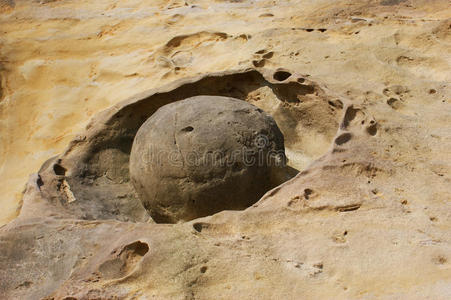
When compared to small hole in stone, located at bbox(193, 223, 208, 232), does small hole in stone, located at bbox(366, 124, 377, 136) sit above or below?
below

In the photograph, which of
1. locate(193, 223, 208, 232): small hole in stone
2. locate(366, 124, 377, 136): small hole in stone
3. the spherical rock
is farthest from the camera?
locate(366, 124, 377, 136): small hole in stone

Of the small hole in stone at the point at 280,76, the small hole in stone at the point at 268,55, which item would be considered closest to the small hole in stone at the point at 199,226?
A: the small hole in stone at the point at 280,76

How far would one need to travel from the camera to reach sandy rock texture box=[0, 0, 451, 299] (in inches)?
91.0

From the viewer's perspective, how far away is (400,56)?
13.4 feet

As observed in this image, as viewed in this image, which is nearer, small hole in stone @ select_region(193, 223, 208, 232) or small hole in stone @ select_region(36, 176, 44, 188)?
small hole in stone @ select_region(193, 223, 208, 232)

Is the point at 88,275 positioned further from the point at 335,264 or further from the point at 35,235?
the point at 335,264

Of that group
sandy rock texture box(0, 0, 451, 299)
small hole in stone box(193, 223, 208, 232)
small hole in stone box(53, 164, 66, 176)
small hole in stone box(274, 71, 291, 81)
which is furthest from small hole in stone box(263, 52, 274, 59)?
small hole in stone box(193, 223, 208, 232)

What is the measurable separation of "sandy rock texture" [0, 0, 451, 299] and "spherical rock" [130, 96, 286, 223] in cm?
26

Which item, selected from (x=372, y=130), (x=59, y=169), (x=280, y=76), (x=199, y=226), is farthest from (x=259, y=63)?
(x=199, y=226)

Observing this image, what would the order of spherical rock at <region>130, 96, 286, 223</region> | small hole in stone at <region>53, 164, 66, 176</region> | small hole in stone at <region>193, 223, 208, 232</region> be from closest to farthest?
1. small hole in stone at <region>193, 223, 208, 232</region>
2. spherical rock at <region>130, 96, 286, 223</region>
3. small hole in stone at <region>53, 164, 66, 176</region>

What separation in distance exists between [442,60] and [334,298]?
2.47 metres

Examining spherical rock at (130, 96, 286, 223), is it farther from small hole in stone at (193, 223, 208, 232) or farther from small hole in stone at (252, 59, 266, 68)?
small hole in stone at (252, 59, 266, 68)

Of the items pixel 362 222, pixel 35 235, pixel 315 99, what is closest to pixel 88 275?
pixel 35 235

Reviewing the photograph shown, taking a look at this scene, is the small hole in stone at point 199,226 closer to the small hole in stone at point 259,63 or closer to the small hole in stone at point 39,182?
the small hole in stone at point 39,182
